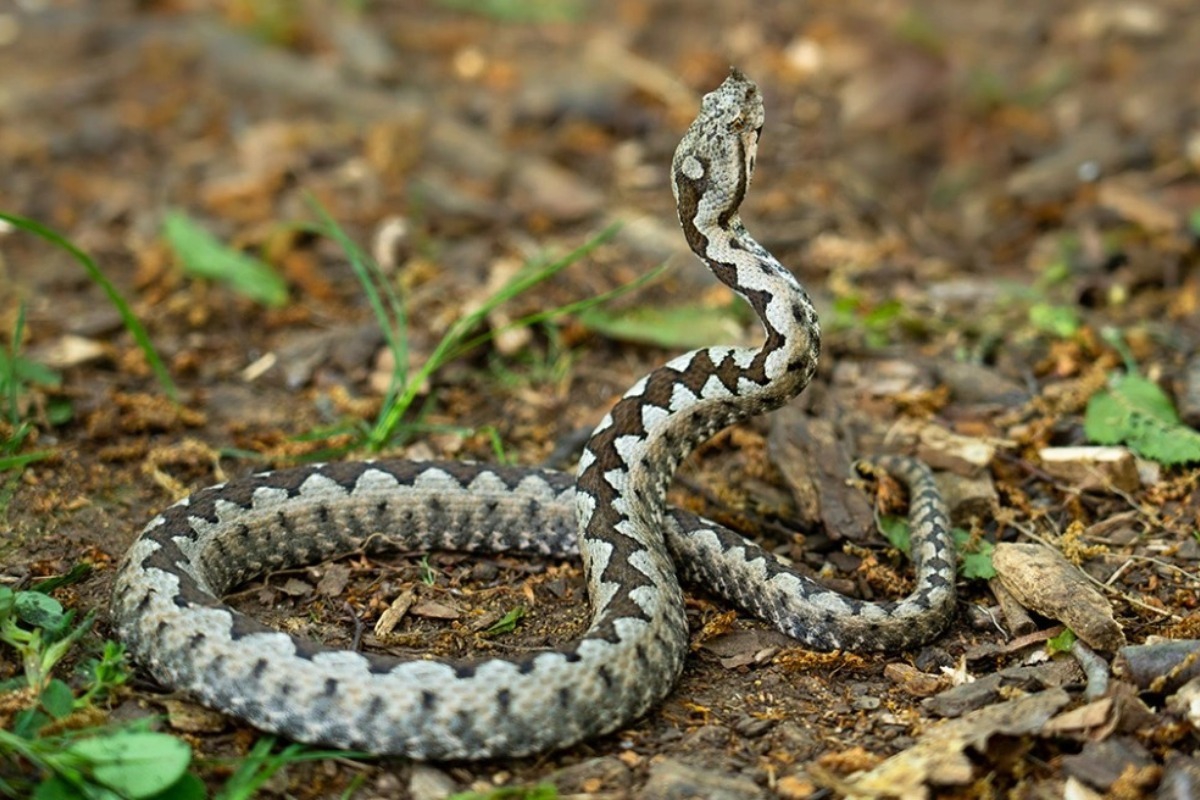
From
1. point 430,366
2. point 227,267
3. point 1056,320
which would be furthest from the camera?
point 227,267

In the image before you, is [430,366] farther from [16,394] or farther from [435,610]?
[16,394]

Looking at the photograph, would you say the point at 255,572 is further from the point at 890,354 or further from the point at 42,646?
the point at 890,354

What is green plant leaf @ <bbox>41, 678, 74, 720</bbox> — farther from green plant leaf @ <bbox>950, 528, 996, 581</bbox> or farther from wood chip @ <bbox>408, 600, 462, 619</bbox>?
green plant leaf @ <bbox>950, 528, 996, 581</bbox>

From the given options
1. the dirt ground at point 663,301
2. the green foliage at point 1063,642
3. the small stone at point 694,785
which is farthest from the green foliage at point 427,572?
the green foliage at point 1063,642

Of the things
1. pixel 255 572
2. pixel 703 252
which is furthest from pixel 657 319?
pixel 255 572

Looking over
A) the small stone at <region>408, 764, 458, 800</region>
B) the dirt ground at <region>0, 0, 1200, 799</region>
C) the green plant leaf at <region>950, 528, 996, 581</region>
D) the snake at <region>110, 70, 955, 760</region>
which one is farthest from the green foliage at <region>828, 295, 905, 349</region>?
the small stone at <region>408, 764, 458, 800</region>

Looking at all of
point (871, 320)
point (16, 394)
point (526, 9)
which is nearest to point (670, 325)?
point (871, 320)
